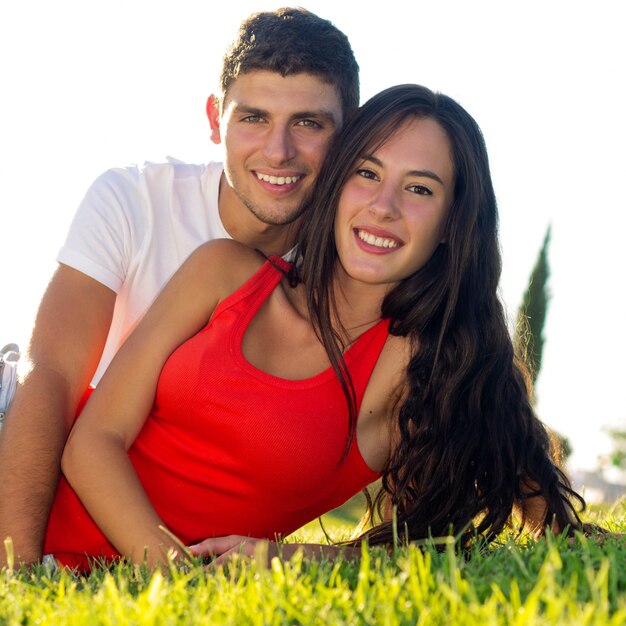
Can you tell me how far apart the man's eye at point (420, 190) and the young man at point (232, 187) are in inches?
33.8

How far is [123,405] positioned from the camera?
338 cm

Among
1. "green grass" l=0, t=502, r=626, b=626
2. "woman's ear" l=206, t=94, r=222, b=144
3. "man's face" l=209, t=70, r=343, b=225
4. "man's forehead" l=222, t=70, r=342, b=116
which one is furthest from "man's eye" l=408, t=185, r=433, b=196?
"green grass" l=0, t=502, r=626, b=626

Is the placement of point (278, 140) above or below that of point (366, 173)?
above

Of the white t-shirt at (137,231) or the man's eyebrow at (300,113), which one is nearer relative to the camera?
the white t-shirt at (137,231)

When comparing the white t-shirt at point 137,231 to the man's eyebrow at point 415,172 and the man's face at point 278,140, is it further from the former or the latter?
the man's eyebrow at point 415,172

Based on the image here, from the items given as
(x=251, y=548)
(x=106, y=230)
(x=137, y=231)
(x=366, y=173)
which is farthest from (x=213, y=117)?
(x=251, y=548)

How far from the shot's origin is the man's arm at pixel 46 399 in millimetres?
3512

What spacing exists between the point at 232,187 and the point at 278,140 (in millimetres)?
345

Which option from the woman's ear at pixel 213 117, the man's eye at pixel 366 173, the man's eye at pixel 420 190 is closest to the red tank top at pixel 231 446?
the man's eye at pixel 366 173

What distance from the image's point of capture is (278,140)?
4.50 meters

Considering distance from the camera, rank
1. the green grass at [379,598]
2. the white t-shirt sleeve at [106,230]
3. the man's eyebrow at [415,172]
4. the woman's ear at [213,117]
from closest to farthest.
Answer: the green grass at [379,598] → the man's eyebrow at [415,172] → the white t-shirt sleeve at [106,230] → the woman's ear at [213,117]

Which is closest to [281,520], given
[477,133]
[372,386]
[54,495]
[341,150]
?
[372,386]

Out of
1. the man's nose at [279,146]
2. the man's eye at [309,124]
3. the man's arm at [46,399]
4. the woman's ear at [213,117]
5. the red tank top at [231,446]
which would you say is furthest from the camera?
the woman's ear at [213,117]

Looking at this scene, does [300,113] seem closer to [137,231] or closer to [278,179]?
[278,179]
